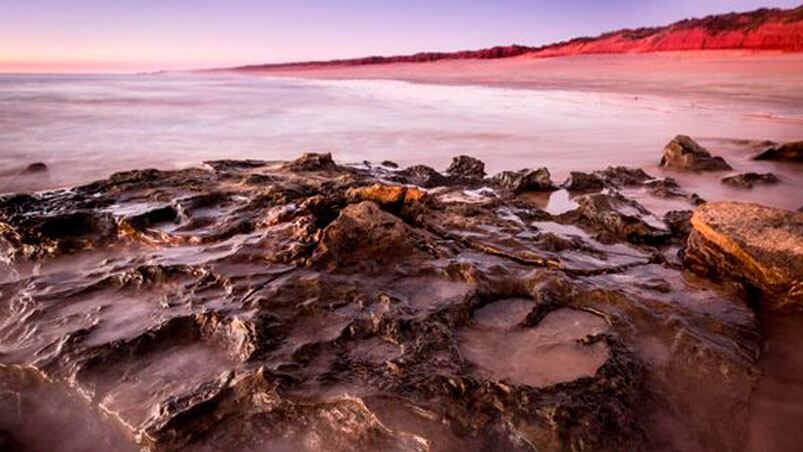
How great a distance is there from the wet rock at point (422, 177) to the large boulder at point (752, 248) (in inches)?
90.2

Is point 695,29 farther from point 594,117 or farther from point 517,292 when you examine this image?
point 517,292

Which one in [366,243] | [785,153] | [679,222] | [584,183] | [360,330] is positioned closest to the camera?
[360,330]

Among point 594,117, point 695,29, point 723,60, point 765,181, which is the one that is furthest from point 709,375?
point 695,29

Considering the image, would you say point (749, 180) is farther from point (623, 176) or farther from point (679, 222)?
point (679, 222)

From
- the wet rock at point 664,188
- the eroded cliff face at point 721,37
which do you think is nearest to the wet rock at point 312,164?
the wet rock at point 664,188

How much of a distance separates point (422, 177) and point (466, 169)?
1.99 ft

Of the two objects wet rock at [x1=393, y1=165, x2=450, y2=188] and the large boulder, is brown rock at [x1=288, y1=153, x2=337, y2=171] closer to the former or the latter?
wet rock at [x1=393, y1=165, x2=450, y2=188]

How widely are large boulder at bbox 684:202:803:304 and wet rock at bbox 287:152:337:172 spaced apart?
2.90 m

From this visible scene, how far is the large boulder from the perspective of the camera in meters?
2.22

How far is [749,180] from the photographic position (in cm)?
471

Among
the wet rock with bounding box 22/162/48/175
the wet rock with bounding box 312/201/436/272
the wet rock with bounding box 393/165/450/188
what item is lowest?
the wet rock with bounding box 22/162/48/175

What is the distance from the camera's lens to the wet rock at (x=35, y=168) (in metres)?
5.21

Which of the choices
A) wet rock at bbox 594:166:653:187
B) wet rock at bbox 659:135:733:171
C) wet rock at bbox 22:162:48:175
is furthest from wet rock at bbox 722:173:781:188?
wet rock at bbox 22:162:48:175

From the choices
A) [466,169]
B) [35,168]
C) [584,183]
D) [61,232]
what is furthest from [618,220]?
[35,168]
